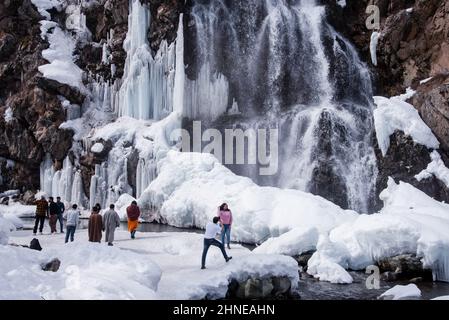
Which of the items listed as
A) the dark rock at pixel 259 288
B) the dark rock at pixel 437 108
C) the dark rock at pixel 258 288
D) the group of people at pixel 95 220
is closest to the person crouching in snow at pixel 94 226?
the group of people at pixel 95 220

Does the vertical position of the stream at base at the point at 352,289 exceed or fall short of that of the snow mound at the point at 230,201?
it falls short

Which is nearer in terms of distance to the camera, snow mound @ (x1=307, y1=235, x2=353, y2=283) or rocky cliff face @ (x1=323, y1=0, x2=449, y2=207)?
snow mound @ (x1=307, y1=235, x2=353, y2=283)

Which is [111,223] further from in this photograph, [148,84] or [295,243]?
[148,84]

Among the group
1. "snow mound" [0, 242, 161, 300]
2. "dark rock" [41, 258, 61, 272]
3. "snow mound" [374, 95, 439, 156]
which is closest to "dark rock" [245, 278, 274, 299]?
"snow mound" [0, 242, 161, 300]

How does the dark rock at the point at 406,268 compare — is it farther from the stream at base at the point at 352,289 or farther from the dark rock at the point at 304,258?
the dark rock at the point at 304,258

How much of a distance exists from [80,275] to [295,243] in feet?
31.4

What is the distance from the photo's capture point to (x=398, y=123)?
1180 inches

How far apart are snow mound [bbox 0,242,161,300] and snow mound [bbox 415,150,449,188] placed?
22332 millimetres

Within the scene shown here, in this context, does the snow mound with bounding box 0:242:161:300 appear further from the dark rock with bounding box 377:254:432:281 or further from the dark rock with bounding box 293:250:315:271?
the dark rock with bounding box 377:254:432:281

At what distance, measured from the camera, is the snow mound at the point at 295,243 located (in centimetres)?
1752

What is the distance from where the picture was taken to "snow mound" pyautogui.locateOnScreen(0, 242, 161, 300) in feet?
29.2

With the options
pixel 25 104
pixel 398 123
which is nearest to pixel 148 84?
pixel 25 104

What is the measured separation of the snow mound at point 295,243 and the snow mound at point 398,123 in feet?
47.4
